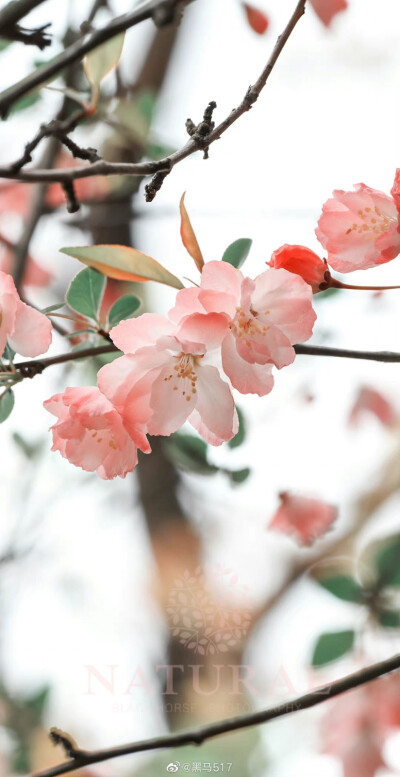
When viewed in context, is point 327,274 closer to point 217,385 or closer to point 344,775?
point 217,385

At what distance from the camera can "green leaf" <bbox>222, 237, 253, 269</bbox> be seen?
38cm

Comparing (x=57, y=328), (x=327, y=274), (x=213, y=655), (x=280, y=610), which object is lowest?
(x=280, y=610)

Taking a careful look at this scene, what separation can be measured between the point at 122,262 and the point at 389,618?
48 cm

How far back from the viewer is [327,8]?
0.91m

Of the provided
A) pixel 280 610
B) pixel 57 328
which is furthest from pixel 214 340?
pixel 280 610

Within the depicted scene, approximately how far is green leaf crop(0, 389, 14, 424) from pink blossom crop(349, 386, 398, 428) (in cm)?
129

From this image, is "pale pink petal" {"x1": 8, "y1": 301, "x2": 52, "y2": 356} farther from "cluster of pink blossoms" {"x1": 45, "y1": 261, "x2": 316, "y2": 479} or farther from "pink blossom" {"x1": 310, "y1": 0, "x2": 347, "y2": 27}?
"pink blossom" {"x1": 310, "y1": 0, "x2": 347, "y2": 27}

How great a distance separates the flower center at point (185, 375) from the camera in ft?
1.11

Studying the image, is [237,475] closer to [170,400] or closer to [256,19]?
[170,400]

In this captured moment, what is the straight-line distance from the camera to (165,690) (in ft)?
3.88

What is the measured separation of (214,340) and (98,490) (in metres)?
1.26

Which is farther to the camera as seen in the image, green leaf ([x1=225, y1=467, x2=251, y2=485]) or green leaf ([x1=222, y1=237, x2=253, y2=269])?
green leaf ([x1=225, y1=467, x2=251, y2=485])

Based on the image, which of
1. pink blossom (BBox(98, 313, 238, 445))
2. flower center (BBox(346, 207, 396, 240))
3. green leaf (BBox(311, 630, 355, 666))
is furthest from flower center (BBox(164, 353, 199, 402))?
green leaf (BBox(311, 630, 355, 666))

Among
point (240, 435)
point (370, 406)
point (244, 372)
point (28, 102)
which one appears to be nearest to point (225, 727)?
point (244, 372)
